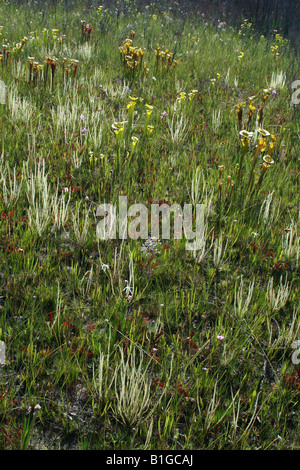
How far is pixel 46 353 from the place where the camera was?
2141mm

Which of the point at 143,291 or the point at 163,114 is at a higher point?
the point at 163,114

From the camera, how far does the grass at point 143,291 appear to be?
6.40 feet

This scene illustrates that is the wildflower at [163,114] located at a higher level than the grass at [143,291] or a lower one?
higher

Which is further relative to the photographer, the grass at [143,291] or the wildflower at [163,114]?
the wildflower at [163,114]

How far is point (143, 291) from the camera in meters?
2.57

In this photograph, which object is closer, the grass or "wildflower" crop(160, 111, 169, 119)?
the grass

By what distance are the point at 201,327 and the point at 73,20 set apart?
807cm

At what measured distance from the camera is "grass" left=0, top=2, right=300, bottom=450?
1.95 metres

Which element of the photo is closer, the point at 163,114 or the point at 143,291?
the point at 143,291

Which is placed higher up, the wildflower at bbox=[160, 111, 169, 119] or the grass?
the wildflower at bbox=[160, 111, 169, 119]

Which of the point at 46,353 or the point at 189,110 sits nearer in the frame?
the point at 46,353
